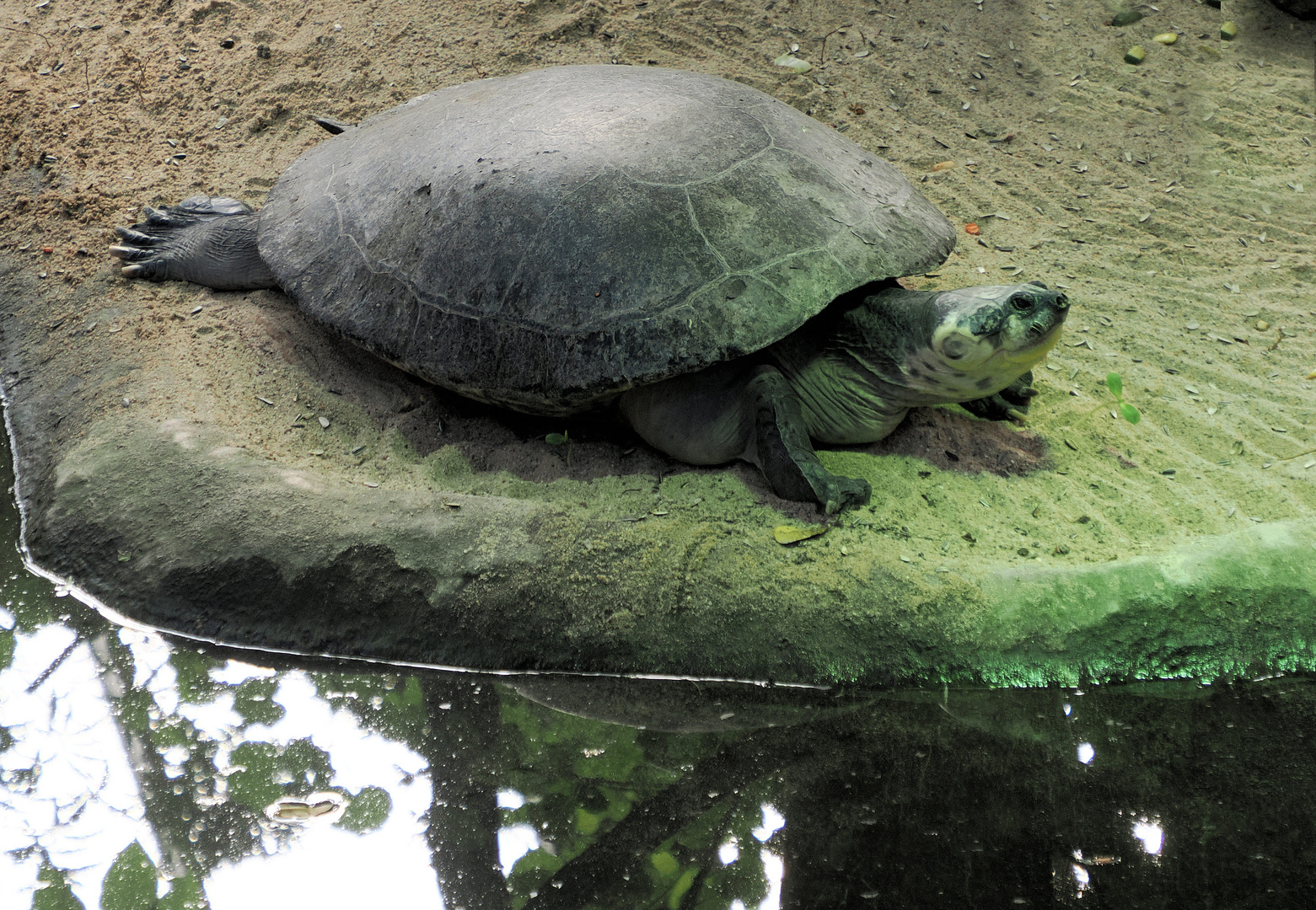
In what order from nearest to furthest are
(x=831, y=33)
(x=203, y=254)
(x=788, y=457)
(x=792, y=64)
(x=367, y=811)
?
(x=367, y=811) → (x=788, y=457) → (x=203, y=254) → (x=792, y=64) → (x=831, y=33)

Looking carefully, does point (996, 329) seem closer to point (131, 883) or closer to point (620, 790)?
point (620, 790)

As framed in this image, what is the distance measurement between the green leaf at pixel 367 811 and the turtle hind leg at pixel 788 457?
4.53 feet

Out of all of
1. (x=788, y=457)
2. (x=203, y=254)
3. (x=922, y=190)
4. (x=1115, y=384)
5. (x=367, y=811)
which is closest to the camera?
(x=367, y=811)

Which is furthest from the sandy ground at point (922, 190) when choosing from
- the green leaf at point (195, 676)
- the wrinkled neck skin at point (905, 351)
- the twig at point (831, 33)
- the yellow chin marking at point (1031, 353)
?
the green leaf at point (195, 676)

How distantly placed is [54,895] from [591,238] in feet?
6.73

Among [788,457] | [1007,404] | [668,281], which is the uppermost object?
[668,281]

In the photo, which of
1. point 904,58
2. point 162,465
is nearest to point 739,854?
point 162,465

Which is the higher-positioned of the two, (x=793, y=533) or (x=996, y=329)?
(x=996, y=329)

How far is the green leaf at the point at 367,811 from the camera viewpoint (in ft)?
6.36

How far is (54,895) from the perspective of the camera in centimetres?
183

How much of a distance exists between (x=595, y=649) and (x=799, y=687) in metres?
0.55

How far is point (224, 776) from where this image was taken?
2039mm

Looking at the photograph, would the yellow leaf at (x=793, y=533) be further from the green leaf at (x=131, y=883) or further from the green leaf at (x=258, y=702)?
the green leaf at (x=131, y=883)

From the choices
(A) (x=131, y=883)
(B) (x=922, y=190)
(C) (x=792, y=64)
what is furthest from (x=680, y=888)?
(C) (x=792, y=64)
